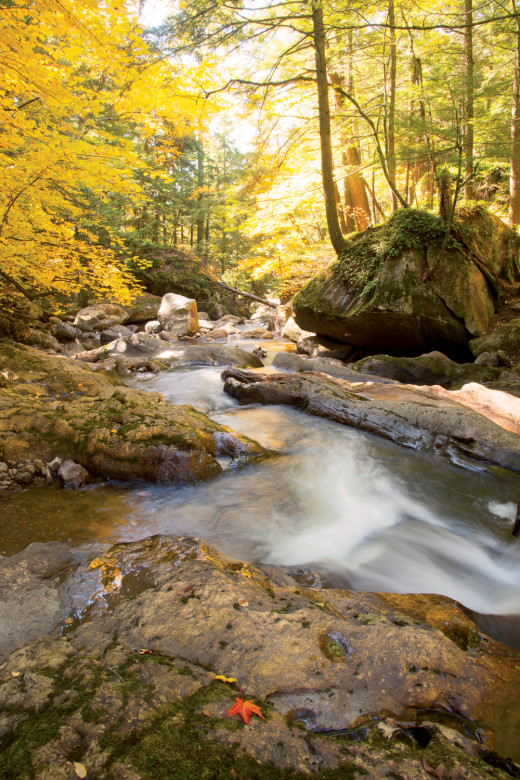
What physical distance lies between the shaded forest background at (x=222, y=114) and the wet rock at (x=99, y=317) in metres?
1.79

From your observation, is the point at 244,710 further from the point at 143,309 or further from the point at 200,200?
the point at 200,200

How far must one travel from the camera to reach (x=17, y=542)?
299 cm

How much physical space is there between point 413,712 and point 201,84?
988cm

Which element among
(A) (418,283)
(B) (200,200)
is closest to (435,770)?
(A) (418,283)

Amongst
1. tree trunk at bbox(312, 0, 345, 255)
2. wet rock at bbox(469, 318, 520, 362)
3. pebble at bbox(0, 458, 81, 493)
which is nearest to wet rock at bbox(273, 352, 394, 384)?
wet rock at bbox(469, 318, 520, 362)

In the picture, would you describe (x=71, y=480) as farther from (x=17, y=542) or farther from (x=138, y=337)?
(x=138, y=337)

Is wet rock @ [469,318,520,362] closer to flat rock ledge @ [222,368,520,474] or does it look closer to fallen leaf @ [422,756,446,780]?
flat rock ledge @ [222,368,520,474]

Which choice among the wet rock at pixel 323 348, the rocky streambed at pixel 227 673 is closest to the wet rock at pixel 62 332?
the wet rock at pixel 323 348

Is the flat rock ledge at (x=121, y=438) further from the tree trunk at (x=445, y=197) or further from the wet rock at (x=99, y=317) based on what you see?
the wet rock at (x=99, y=317)

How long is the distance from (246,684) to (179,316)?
641 inches

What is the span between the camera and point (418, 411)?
5930 mm

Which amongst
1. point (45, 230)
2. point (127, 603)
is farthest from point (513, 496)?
point (45, 230)

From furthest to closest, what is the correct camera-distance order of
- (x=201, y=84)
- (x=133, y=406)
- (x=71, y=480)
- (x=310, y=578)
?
1. (x=201, y=84)
2. (x=133, y=406)
3. (x=71, y=480)
4. (x=310, y=578)

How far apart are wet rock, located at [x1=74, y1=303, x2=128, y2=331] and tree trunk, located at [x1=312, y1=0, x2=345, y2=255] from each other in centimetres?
1042
